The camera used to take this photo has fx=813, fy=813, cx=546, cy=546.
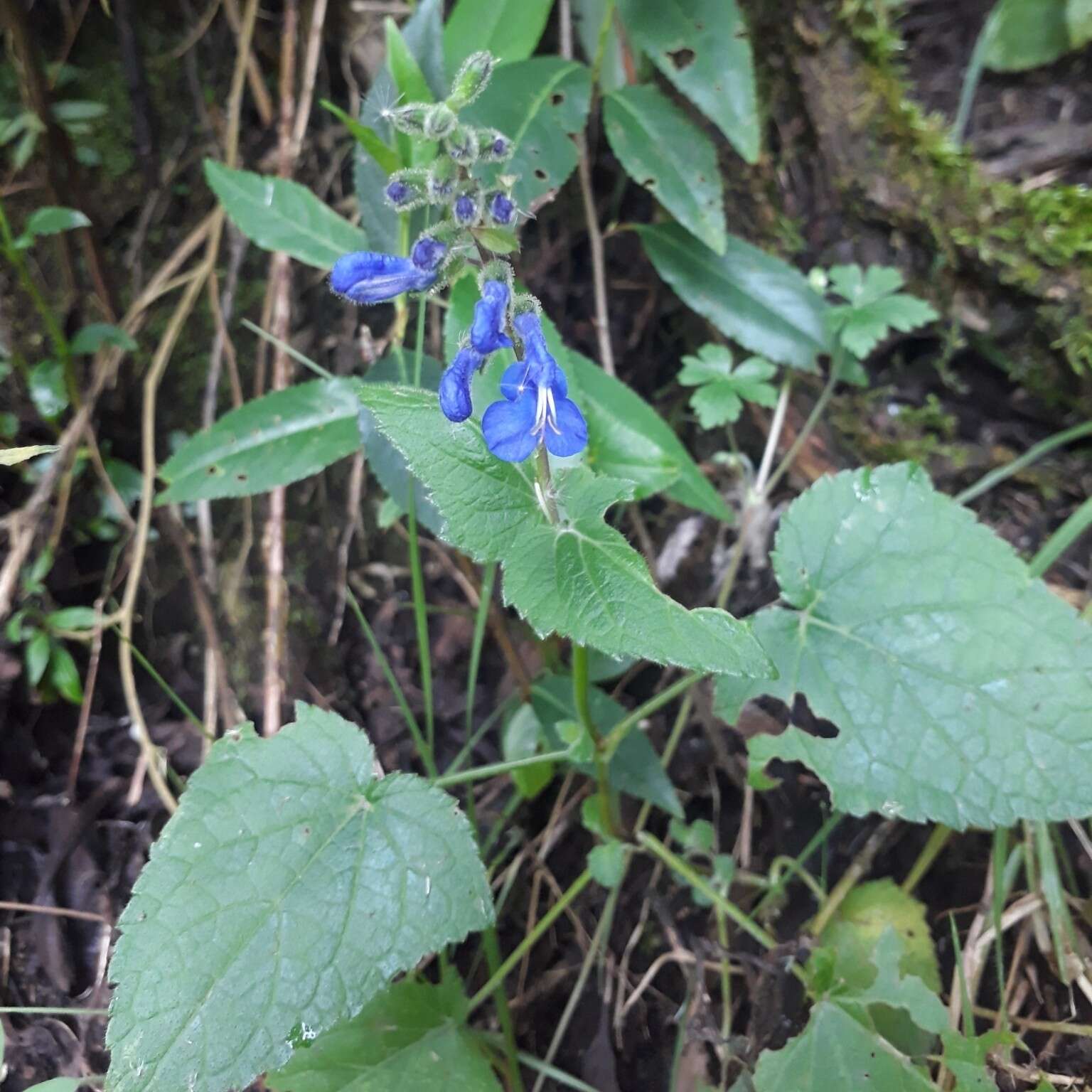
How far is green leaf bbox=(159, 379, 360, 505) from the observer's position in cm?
212

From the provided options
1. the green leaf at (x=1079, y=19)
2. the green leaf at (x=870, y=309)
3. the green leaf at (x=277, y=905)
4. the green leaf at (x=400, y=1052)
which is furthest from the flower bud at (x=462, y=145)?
the green leaf at (x=1079, y=19)

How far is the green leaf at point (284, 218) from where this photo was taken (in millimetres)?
2197

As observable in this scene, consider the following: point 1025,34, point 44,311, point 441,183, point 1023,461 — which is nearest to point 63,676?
point 44,311

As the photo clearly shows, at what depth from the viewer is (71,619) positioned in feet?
8.10

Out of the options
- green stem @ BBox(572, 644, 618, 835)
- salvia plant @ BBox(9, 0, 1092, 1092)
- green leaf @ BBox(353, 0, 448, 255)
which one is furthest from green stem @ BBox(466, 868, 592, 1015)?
green leaf @ BBox(353, 0, 448, 255)

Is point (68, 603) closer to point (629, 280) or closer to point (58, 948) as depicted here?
point (58, 948)

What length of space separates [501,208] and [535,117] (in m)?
0.92

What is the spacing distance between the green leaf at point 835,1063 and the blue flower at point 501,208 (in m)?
1.61

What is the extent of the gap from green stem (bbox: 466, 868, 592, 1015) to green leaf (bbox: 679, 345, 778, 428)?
1.22 m

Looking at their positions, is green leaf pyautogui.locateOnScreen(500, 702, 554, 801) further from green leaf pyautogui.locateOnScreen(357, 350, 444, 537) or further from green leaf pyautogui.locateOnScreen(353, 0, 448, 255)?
green leaf pyautogui.locateOnScreen(353, 0, 448, 255)

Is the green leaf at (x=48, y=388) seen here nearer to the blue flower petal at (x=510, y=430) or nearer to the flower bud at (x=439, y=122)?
the flower bud at (x=439, y=122)

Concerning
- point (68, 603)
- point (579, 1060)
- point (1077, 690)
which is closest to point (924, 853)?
point (1077, 690)

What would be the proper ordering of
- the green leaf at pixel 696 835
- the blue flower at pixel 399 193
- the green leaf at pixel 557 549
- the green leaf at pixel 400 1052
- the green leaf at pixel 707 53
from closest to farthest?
1. the green leaf at pixel 557 549
2. the blue flower at pixel 399 193
3. the green leaf at pixel 400 1052
4. the green leaf at pixel 696 835
5. the green leaf at pixel 707 53

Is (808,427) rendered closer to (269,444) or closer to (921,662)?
(921,662)
